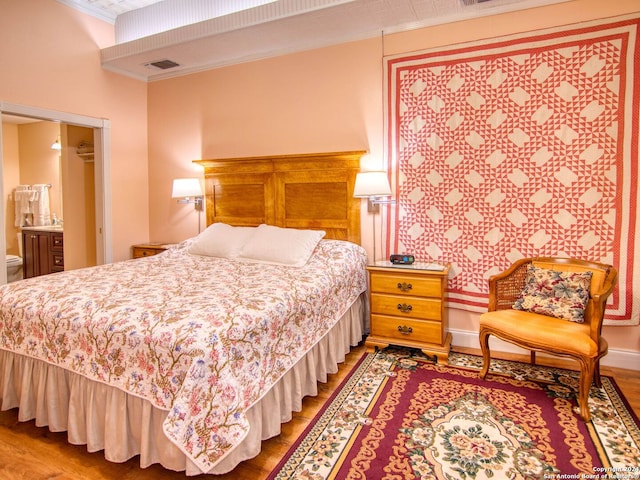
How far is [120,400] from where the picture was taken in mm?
1744

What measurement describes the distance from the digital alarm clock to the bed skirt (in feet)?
3.36

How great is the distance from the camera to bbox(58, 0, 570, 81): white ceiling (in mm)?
3021

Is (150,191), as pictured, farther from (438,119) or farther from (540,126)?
(540,126)

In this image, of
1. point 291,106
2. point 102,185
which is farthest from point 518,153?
point 102,185

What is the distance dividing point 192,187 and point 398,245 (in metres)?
2.20

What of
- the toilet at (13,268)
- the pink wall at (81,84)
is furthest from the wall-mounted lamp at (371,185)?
the toilet at (13,268)

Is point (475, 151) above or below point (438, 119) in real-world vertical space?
below

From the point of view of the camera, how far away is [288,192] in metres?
3.79

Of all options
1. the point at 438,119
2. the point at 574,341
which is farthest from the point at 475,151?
the point at 574,341

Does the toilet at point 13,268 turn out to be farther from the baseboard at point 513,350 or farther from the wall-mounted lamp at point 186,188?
the baseboard at point 513,350

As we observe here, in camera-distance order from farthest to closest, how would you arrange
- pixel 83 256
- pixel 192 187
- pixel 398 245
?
pixel 83 256
pixel 192 187
pixel 398 245

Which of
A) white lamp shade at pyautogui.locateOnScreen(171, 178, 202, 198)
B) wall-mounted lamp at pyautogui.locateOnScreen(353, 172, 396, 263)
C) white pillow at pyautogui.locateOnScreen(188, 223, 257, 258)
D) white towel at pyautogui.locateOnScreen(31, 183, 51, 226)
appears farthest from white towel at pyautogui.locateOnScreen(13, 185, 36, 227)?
wall-mounted lamp at pyautogui.locateOnScreen(353, 172, 396, 263)

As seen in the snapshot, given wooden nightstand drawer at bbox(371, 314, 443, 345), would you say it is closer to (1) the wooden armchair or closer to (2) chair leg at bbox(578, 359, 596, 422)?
(1) the wooden armchair

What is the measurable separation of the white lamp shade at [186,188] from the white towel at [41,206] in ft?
10.4
